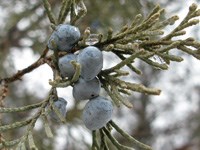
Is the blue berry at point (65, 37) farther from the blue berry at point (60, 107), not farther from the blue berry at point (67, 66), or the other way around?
the blue berry at point (60, 107)

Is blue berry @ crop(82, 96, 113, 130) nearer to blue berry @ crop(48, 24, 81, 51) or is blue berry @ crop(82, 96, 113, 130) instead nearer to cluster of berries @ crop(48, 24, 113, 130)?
cluster of berries @ crop(48, 24, 113, 130)

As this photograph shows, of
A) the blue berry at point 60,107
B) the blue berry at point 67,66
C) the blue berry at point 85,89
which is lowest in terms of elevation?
the blue berry at point 60,107

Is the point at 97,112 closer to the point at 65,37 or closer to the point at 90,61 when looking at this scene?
the point at 90,61

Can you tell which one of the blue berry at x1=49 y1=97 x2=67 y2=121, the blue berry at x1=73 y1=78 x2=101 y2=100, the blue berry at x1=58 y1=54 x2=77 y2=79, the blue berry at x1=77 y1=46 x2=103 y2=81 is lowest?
the blue berry at x1=49 y1=97 x2=67 y2=121

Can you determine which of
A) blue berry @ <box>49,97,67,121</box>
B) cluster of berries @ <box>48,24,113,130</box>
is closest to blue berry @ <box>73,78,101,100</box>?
cluster of berries @ <box>48,24,113,130</box>

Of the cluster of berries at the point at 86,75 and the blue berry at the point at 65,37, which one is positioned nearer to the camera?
the cluster of berries at the point at 86,75

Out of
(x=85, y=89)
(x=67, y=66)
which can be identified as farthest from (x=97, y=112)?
(x=67, y=66)

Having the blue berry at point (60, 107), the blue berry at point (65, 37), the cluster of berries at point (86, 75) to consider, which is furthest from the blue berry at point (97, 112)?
the blue berry at point (65, 37)

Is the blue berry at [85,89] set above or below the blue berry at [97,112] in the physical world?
above

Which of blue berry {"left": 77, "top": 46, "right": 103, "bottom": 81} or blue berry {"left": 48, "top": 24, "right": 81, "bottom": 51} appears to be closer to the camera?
blue berry {"left": 77, "top": 46, "right": 103, "bottom": 81}
